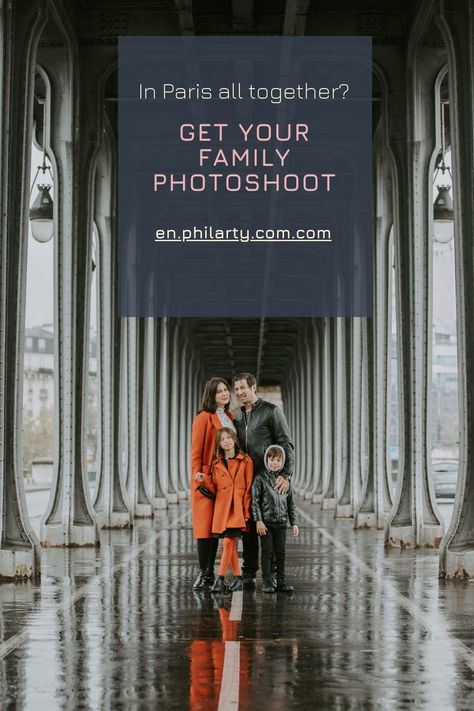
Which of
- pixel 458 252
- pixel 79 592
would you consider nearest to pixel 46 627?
pixel 79 592

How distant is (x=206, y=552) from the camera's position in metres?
13.1

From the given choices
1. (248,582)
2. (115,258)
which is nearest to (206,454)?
(248,582)

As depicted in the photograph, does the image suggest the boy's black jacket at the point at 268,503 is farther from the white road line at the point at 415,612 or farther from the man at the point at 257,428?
the white road line at the point at 415,612

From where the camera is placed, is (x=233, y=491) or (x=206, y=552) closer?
(x=233, y=491)

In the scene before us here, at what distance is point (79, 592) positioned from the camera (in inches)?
508

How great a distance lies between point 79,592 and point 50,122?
9739 millimetres

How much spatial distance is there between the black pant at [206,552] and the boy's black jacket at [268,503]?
0.71 metres

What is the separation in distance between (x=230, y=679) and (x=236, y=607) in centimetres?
366

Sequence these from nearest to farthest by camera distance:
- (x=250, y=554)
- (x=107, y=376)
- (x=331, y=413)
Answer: (x=250, y=554)
(x=107, y=376)
(x=331, y=413)

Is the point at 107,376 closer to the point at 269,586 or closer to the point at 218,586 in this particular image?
the point at 218,586

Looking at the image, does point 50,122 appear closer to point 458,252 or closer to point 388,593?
point 458,252

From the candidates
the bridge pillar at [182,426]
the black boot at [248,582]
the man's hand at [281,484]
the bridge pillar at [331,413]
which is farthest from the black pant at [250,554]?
the bridge pillar at [182,426]

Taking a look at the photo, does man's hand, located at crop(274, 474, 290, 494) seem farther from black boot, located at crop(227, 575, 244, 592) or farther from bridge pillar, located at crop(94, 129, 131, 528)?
bridge pillar, located at crop(94, 129, 131, 528)

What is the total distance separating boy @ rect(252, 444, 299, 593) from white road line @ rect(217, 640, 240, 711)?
10.7 feet
